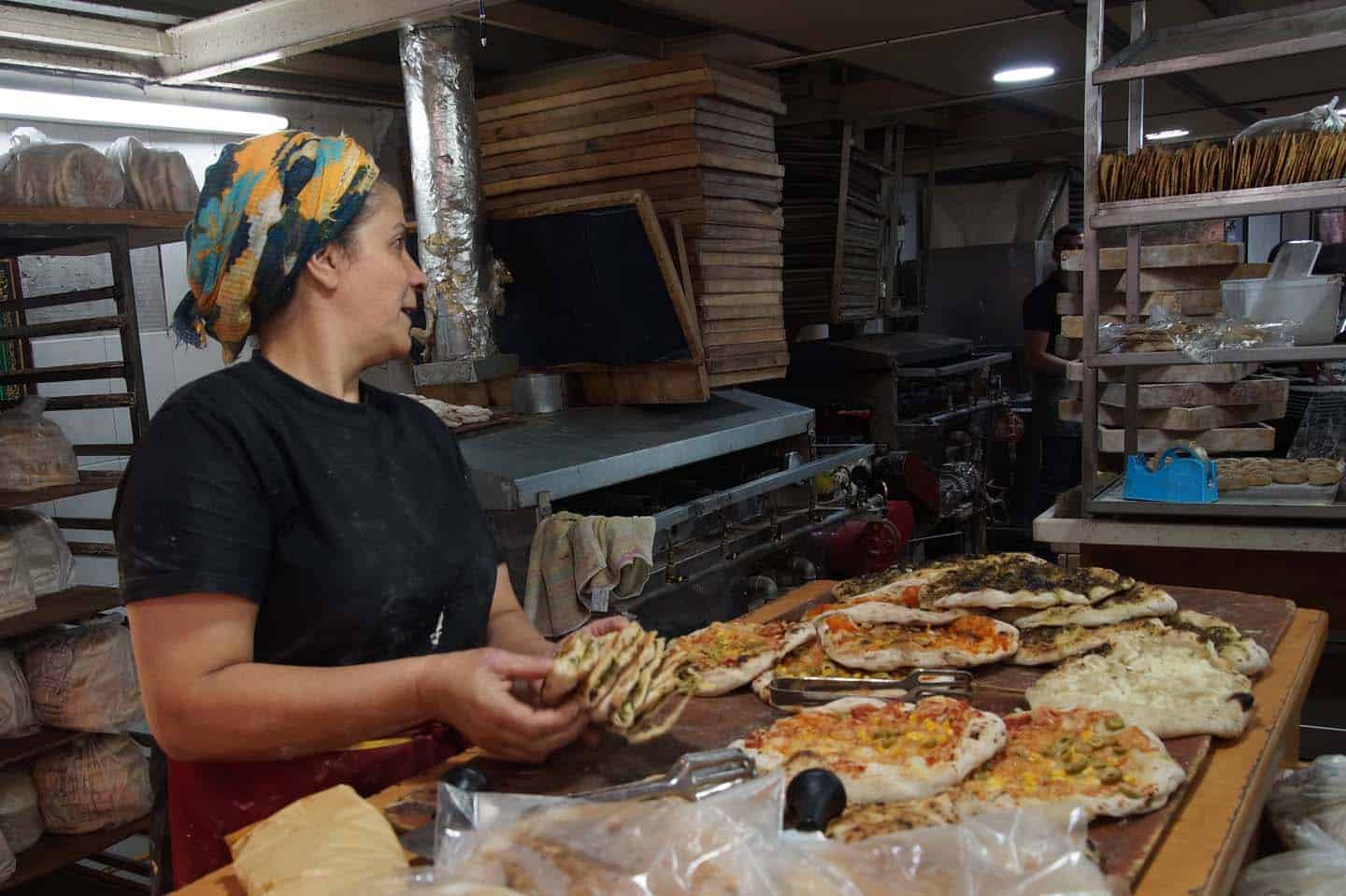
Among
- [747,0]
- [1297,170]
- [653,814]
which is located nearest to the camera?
[653,814]

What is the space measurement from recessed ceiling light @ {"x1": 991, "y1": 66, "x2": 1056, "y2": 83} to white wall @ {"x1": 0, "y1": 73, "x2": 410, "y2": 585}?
4.29 meters

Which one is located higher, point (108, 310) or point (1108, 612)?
point (108, 310)

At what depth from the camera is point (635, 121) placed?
5098mm

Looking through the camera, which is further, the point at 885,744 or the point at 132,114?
the point at 132,114

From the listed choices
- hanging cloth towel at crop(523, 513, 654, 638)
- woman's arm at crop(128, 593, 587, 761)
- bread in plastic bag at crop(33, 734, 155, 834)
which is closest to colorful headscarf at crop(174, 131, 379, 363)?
woman's arm at crop(128, 593, 587, 761)

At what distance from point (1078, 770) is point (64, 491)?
3225 mm

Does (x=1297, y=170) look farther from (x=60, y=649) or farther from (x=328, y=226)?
(x=60, y=649)

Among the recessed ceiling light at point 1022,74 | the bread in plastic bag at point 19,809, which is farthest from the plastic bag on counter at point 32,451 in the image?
the recessed ceiling light at point 1022,74

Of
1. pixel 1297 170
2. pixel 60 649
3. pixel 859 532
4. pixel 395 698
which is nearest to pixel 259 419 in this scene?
pixel 395 698

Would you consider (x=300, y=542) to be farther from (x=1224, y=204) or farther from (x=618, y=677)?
(x=1224, y=204)

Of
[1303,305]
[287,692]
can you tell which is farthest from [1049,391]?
[287,692]

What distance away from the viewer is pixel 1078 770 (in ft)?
5.52

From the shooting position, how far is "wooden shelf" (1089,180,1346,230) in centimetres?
347

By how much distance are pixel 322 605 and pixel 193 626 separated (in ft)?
0.68
